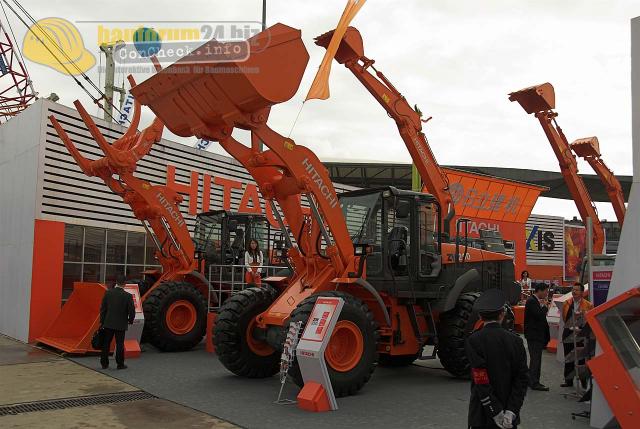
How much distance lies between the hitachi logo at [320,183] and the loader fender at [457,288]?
2.22 m

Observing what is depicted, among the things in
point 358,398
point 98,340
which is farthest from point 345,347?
point 98,340

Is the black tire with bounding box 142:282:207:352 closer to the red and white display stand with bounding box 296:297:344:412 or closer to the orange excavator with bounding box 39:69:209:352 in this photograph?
the orange excavator with bounding box 39:69:209:352

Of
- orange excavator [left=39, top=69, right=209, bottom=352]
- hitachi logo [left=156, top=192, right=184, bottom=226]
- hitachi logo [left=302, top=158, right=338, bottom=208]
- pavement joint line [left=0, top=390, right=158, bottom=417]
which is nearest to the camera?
pavement joint line [left=0, top=390, right=158, bottom=417]

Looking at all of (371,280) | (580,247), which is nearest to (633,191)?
(371,280)

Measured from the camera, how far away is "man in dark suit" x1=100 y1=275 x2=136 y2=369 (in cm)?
1002

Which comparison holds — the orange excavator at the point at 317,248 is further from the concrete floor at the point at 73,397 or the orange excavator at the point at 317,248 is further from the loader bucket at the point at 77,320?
the loader bucket at the point at 77,320

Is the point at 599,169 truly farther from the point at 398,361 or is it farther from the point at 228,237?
the point at 228,237

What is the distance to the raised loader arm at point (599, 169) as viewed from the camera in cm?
1720

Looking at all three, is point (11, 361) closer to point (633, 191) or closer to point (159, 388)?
point (159, 388)

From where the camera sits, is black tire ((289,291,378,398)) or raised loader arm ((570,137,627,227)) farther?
raised loader arm ((570,137,627,227))

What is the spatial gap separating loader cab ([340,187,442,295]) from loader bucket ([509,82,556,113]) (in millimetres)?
7514

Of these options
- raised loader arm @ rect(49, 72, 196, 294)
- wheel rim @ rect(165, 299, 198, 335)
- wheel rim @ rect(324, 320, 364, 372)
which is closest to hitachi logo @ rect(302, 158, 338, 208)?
wheel rim @ rect(324, 320, 364, 372)

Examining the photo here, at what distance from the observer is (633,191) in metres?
6.36

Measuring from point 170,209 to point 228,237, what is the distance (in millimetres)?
1454
